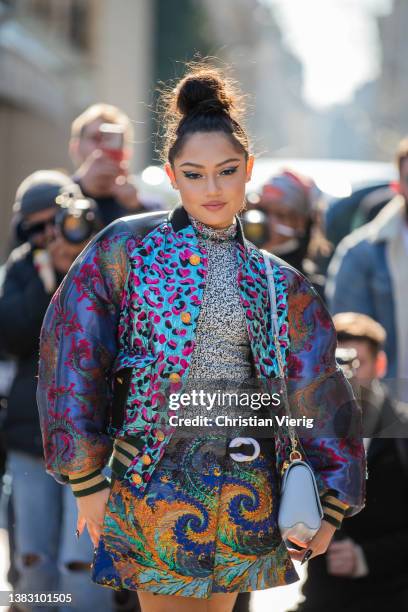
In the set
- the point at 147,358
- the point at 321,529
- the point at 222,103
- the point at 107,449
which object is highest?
the point at 222,103

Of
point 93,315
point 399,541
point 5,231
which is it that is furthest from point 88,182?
point 5,231

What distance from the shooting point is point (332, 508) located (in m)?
3.34

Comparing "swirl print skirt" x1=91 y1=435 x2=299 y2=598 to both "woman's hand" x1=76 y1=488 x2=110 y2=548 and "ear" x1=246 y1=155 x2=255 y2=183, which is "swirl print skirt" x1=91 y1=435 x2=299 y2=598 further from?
"ear" x1=246 y1=155 x2=255 y2=183

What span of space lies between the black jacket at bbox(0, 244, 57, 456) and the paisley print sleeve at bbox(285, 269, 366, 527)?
1663 millimetres

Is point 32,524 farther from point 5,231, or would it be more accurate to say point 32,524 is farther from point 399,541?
point 5,231

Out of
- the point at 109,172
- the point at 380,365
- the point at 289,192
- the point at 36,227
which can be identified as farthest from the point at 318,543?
the point at 289,192

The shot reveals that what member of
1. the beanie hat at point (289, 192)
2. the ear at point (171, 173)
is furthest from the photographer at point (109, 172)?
the ear at point (171, 173)

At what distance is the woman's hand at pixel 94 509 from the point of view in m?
3.12

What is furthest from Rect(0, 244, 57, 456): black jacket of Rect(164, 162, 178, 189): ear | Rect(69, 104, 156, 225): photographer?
Rect(164, 162, 178, 189): ear

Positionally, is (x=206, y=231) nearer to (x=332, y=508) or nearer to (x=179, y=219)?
(x=179, y=219)

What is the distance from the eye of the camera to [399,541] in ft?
16.0

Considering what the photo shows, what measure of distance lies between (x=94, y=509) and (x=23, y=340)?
6.03ft

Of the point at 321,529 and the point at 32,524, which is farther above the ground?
the point at 321,529

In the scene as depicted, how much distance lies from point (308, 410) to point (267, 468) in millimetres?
223
